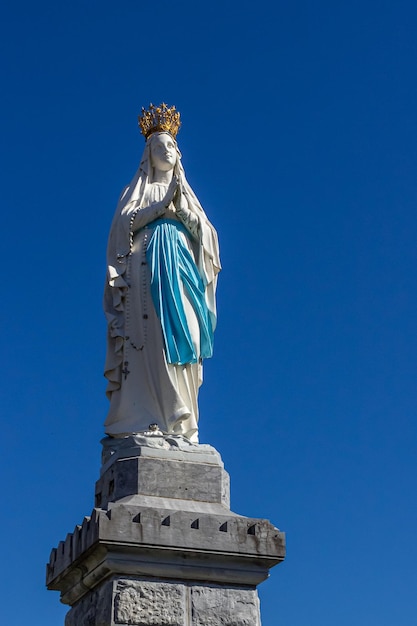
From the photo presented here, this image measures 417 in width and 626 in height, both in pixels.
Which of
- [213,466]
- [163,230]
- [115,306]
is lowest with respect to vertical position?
[213,466]

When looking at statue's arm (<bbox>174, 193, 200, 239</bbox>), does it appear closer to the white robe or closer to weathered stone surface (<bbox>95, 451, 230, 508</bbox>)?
the white robe

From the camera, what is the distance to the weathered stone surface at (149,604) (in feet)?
29.5

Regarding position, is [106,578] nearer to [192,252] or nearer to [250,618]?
[250,618]

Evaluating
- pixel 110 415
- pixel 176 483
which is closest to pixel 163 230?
pixel 110 415

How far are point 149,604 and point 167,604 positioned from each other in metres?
0.17

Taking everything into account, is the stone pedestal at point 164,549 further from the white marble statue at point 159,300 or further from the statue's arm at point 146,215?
the statue's arm at point 146,215

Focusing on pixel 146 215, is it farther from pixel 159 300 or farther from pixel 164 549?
pixel 164 549

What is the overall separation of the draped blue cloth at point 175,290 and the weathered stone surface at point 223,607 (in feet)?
7.77

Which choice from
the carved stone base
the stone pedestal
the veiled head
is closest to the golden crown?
the veiled head

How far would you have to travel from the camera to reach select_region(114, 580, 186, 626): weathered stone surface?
29.5 ft

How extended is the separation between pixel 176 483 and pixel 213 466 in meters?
0.45

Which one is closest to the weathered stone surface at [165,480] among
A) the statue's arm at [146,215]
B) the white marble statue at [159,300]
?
the white marble statue at [159,300]

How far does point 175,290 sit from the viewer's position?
10.7 metres

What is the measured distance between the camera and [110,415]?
419 inches
